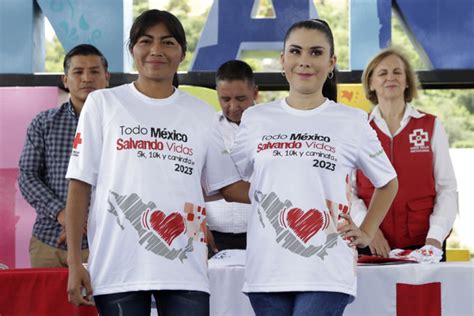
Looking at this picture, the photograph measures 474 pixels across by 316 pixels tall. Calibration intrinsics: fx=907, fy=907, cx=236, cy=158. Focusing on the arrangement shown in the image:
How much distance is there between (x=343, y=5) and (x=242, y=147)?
2134 centimetres

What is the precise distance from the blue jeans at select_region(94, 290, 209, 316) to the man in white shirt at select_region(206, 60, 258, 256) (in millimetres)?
1246

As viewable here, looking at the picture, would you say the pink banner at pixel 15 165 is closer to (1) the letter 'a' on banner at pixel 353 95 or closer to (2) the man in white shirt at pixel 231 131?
(1) the letter 'a' on banner at pixel 353 95

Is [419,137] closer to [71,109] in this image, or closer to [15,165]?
[71,109]

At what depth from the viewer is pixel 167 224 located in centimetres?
270

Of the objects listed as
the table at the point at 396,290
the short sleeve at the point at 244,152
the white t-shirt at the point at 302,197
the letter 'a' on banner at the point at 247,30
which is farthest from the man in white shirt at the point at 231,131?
the letter 'a' on banner at the point at 247,30

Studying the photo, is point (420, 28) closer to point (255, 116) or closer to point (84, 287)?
point (255, 116)

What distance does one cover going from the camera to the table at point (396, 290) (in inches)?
141

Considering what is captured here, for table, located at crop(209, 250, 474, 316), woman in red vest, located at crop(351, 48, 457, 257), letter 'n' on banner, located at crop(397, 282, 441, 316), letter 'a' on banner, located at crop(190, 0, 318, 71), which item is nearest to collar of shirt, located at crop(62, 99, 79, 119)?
table, located at crop(209, 250, 474, 316)

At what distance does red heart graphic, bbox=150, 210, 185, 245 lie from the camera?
8.85 ft

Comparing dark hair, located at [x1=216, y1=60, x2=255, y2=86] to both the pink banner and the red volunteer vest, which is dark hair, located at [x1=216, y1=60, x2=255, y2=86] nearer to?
the red volunteer vest

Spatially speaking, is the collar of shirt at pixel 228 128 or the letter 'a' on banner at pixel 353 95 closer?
the collar of shirt at pixel 228 128

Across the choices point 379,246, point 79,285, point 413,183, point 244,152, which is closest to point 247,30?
point 413,183

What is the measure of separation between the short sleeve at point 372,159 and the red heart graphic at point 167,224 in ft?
2.19

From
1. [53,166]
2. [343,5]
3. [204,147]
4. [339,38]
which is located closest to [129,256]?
[204,147]
